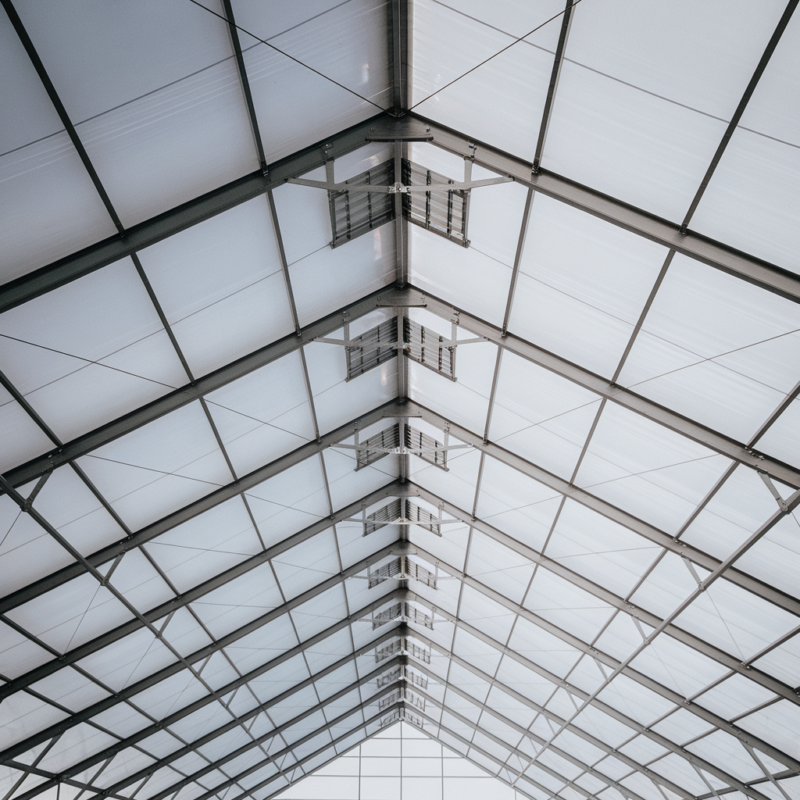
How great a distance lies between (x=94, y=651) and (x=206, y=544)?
5.27 meters

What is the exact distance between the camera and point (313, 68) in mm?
10867

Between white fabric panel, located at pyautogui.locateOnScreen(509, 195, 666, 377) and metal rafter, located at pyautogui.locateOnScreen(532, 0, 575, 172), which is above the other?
metal rafter, located at pyautogui.locateOnScreen(532, 0, 575, 172)

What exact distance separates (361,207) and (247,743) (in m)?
33.7

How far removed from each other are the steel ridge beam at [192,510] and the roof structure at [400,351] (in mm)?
119

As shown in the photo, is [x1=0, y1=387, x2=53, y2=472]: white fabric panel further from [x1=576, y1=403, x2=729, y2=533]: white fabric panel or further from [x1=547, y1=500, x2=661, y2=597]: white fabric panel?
[x1=547, y1=500, x2=661, y2=597]: white fabric panel

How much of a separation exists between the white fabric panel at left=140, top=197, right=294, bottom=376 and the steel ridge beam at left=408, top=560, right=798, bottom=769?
637 inches

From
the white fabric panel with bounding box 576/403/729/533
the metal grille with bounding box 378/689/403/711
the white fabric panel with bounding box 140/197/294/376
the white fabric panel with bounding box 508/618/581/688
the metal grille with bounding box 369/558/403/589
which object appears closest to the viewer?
the white fabric panel with bounding box 140/197/294/376

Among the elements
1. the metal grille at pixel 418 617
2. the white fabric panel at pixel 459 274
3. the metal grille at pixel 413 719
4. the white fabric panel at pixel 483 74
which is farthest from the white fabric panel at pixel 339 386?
the metal grille at pixel 413 719

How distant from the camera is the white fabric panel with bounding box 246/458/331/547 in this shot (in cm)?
1988

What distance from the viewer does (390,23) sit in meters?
10.9

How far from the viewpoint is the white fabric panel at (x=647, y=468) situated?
15.0 meters

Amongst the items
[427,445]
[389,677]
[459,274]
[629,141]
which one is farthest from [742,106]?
[389,677]

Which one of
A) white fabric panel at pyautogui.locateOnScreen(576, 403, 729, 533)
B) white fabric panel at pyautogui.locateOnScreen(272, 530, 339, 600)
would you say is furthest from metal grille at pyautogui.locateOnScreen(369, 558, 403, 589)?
white fabric panel at pyautogui.locateOnScreen(576, 403, 729, 533)

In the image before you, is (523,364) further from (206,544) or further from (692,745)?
(692,745)
